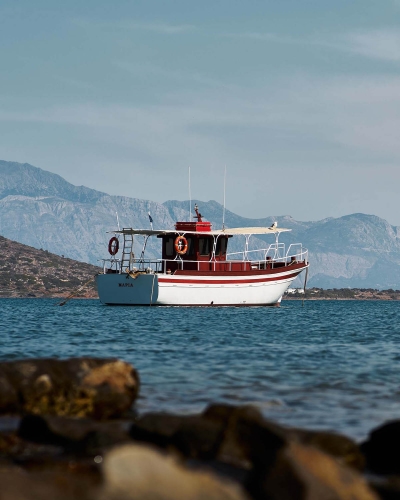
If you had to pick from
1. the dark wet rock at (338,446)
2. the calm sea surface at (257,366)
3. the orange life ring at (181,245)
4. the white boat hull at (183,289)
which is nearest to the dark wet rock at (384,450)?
the dark wet rock at (338,446)

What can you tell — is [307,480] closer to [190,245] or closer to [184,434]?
[184,434]

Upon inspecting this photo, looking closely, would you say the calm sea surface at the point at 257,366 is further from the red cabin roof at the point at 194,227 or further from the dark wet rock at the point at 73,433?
the red cabin roof at the point at 194,227

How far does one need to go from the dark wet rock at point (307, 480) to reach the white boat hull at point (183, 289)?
49112mm

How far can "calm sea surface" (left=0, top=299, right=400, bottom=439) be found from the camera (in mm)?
12789

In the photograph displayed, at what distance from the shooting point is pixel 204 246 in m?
57.3

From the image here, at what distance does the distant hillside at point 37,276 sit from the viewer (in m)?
160

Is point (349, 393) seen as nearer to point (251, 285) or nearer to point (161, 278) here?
point (161, 278)

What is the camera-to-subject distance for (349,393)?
1448cm

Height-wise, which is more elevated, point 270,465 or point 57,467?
point 270,465

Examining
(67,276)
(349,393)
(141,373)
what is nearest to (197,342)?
(141,373)

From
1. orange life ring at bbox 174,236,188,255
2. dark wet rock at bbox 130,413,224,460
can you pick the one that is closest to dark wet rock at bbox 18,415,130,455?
dark wet rock at bbox 130,413,224,460

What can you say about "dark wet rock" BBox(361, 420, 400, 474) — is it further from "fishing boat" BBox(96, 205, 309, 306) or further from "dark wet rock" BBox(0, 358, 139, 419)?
"fishing boat" BBox(96, 205, 309, 306)

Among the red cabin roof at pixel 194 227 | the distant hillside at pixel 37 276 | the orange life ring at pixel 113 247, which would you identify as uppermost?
the red cabin roof at pixel 194 227

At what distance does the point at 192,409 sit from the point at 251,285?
48287mm
